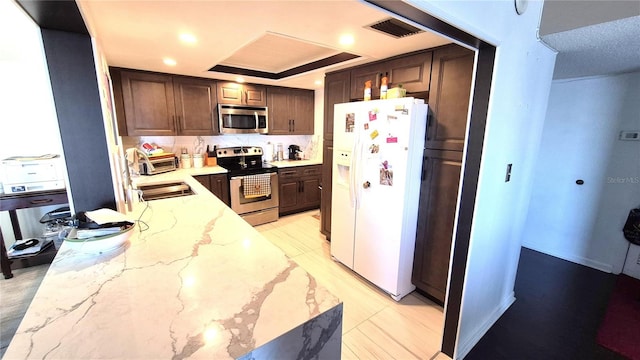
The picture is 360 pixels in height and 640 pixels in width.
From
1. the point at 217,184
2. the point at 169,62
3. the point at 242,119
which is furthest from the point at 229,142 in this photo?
the point at 169,62

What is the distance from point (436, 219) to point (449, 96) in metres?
0.96

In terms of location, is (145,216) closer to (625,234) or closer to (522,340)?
(522,340)

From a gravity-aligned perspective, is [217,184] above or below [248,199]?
above

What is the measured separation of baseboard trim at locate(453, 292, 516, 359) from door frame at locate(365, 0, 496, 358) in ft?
0.26

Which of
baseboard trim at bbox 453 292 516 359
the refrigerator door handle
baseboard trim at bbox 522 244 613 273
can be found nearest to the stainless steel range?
the refrigerator door handle

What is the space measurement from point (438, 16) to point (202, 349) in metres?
1.33

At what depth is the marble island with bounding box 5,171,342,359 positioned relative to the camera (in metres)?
0.71

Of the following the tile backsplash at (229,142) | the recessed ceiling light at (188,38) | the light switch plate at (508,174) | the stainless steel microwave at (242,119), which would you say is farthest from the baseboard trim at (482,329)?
the stainless steel microwave at (242,119)

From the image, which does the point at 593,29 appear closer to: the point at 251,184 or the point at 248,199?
the point at 251,184

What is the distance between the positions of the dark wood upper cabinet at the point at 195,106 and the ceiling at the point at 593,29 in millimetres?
3432

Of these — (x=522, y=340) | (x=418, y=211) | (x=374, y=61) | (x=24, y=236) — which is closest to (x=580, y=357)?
(x=522, y=340)

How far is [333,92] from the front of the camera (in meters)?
2.96

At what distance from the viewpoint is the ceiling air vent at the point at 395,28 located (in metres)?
1.63

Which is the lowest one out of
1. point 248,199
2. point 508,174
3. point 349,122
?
point 248,199
